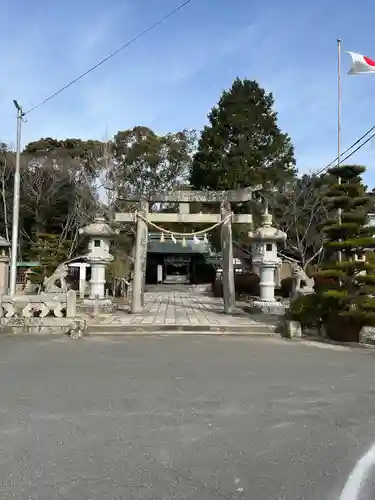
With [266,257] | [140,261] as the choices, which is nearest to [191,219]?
[140,261]

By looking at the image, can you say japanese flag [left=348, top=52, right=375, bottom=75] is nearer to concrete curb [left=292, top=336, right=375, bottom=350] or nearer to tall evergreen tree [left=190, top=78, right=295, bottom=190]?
concrete curb [left=292, top=336, right=375, bottom=350]

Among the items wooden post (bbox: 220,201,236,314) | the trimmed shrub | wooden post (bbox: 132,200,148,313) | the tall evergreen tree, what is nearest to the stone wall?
wooden post (bbox: 132,200,148,313)

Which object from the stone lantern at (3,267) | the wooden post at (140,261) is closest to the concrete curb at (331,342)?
the wooden post at (140,261)

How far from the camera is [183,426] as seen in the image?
15.8 ft

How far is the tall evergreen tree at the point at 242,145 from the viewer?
32.3 m

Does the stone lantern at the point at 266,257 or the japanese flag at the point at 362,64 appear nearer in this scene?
the japanese flag at the point at 362,64

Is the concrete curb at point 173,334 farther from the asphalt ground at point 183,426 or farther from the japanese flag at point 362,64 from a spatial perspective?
the japanese flag at point 362,64

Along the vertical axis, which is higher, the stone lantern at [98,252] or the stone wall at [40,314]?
the stone lantern at [98,252]

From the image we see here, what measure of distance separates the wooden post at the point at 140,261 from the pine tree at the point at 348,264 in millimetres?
7442

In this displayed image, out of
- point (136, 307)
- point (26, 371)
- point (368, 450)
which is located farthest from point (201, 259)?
point (368, 450)

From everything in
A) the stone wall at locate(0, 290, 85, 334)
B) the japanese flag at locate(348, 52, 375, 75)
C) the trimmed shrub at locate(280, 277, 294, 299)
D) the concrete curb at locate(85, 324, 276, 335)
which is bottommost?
the concrete curb at locate(85, 324, 276, 335)

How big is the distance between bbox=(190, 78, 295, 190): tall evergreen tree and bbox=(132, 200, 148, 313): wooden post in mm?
15340

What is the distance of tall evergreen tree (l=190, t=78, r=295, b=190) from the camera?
32344 millimetres

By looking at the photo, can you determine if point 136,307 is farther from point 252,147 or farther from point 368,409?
point 252,147
